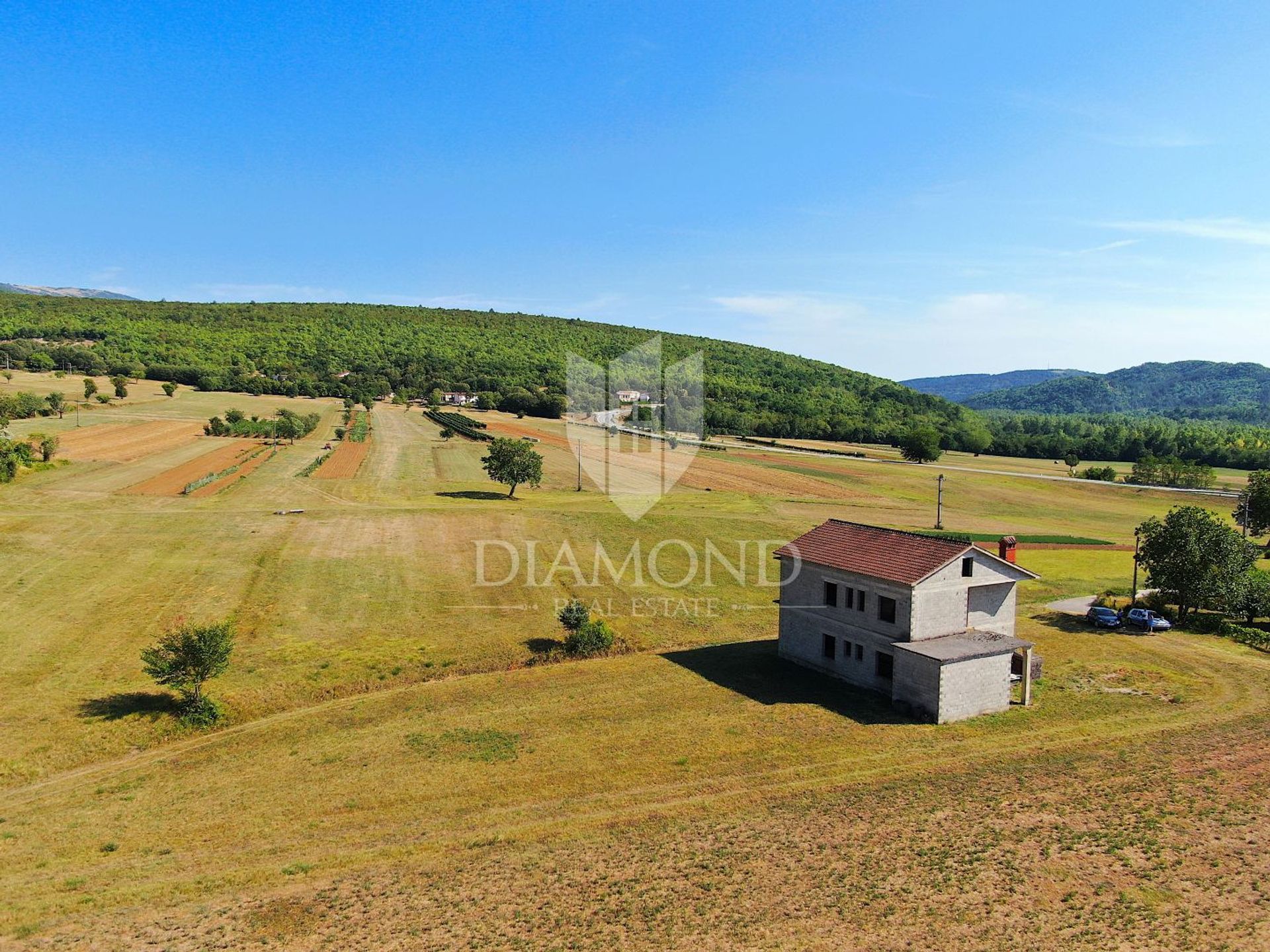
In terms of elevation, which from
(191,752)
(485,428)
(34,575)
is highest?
(485,428)

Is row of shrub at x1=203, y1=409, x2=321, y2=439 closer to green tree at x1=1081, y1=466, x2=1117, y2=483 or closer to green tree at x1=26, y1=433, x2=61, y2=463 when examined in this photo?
green tree at x1=26, y1=433, x2=61, y2=463

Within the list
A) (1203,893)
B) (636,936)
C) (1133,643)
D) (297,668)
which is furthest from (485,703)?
(1133,643)

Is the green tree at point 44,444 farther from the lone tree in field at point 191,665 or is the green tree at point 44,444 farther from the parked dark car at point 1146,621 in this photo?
the parked dark car at point 1146,621

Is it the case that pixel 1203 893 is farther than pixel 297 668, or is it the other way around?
pixel 297 668

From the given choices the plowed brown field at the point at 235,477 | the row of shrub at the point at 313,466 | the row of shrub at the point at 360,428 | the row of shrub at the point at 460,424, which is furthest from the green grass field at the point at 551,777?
the row of shrub at the point at 460,424

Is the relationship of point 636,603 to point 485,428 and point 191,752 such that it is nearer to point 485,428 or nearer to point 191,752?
point 191,752

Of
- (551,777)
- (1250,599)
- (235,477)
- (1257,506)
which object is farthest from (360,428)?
(1257,506)
